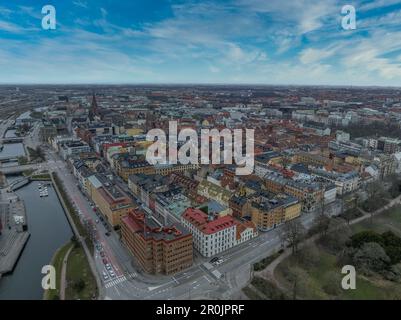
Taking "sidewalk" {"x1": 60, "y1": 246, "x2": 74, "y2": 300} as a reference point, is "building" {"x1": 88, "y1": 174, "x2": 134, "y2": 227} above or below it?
above

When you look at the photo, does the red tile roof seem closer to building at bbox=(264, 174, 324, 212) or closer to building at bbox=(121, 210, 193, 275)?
building at bbox=(121, 210, 193, 275)

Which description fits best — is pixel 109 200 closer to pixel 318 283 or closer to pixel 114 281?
pixel 114 281

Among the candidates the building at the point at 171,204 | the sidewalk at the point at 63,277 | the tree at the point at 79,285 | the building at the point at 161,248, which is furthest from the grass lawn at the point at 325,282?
the sidewalk at the point at 63,277

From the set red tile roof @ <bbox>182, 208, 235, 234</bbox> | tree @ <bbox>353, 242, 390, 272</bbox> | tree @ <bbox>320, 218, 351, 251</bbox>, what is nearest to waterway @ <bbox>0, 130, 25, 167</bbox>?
red tile roof @ <bbox>182, 208, 235, 234</bbox>

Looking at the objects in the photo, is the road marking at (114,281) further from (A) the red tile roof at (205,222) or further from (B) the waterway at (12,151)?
(B) the waterway at (12,151)

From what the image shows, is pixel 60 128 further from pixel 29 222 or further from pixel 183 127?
pixel 29 222
